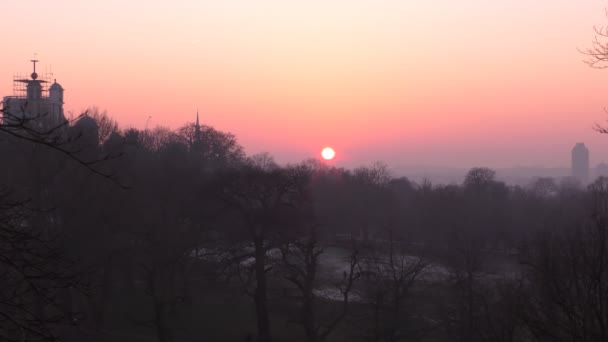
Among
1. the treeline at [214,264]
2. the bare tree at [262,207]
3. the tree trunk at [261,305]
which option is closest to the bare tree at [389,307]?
the treeline at [214,264]

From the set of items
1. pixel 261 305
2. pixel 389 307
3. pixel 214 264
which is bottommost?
pixel 261 305

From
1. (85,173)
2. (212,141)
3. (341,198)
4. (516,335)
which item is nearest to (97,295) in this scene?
(85,173)

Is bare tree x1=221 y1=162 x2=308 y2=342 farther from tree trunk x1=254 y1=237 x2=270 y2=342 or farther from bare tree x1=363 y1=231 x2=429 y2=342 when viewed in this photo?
bare tree x1=363 y1=231 x2=429 y2=342

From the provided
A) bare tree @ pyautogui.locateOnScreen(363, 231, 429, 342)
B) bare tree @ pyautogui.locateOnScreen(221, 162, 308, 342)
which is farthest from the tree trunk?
bare tree @ pyautogui.locateOnScreen(363, 231, 429, 342)

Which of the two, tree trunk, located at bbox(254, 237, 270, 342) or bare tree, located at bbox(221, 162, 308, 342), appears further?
bare tree, located at bbox(221, 162, 308, 342)

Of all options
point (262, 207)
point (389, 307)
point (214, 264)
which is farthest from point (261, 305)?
point (389, 307)

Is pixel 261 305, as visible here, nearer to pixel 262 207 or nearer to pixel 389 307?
pixel 262 207

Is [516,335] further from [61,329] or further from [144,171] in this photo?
[144,171]

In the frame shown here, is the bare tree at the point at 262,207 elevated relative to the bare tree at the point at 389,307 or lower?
elevated

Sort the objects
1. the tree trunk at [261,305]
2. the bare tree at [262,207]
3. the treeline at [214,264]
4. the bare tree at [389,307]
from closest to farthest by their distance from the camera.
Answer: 1. the bare tree at [389,307]
2. the treeline at [214,264]
3. the tree trunk at [261,305]
4. the bare tree at [262,207]

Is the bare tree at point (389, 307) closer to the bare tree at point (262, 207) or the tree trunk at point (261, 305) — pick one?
the tree trunk at point (261, 305)

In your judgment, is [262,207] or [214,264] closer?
[262,207]

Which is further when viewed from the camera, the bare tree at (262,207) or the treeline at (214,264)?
the bare tree at (262,207)

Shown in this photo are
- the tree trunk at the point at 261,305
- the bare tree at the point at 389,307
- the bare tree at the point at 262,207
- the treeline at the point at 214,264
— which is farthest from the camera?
the bare tree at the point at 262,207
